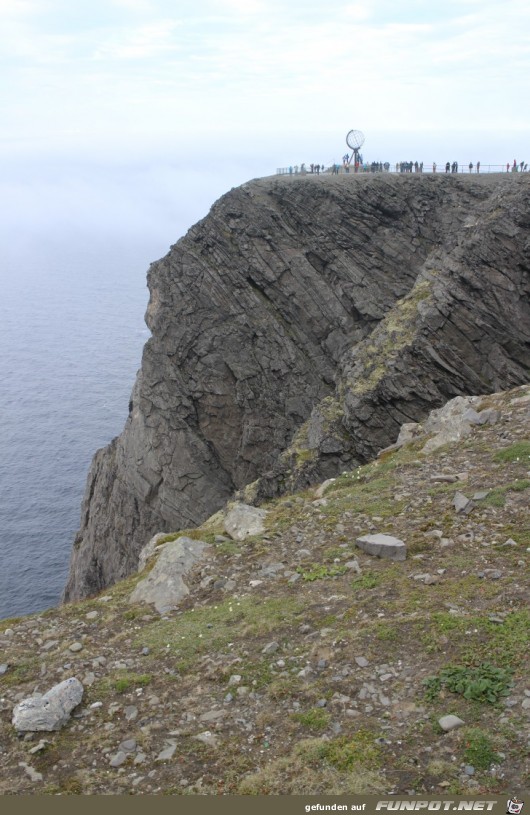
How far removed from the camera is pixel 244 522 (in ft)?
60.3

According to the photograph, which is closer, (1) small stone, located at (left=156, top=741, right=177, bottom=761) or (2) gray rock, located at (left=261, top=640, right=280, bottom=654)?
(1) small stone, located at (left=156, top=741, right=177, bottom=761)

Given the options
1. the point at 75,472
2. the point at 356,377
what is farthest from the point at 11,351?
the point at 356,377

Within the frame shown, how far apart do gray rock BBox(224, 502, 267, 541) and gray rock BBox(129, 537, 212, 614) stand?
1.03 metres

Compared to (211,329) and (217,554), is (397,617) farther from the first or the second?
(211,329)

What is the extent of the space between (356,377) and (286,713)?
28446 millimetres

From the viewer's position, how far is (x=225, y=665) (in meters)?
12.3

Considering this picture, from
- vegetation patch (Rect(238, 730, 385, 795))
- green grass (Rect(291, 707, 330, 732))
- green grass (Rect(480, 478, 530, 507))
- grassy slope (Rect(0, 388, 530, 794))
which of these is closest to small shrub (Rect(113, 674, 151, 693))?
grassy slope (Rect(0, 388, 530, 794))

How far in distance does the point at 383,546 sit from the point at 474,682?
4.83 metres

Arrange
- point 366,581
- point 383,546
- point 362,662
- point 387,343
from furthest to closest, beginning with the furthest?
point 387,343
point 383,546
point 366,581
point 362,662

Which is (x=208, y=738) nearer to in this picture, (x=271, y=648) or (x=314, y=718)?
(x=314, y=718)

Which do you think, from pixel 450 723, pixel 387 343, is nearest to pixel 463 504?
pixel 450 723

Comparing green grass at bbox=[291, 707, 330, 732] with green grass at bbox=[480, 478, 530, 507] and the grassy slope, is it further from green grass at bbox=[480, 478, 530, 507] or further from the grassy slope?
green grass at bbox=[480, 478, 530, 507]

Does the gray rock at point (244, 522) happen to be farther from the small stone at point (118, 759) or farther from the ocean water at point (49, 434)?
the ocean water at point (49, 434)

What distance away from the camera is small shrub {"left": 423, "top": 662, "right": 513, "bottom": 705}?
1025 centimetres
